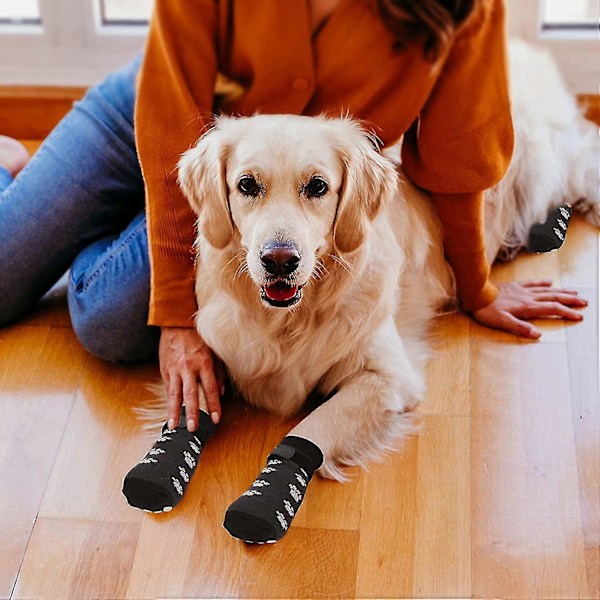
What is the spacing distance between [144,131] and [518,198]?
94 centimetres

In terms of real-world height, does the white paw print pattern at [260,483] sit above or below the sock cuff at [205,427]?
above

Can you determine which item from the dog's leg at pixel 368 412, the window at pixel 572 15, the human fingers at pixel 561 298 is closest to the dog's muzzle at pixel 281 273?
the dog's leg at pixel 368 412

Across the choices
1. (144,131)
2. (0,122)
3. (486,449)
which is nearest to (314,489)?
(486,449)

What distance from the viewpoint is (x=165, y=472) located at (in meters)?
Result: 1.80

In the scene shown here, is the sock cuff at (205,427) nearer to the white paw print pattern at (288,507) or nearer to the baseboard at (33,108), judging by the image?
the white paw print pattern at (288,507)

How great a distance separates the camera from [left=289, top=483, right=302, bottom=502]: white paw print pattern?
1760 millimetres

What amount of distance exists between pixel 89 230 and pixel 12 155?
1.45 ft

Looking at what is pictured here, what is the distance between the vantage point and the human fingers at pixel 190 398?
190 centimetres

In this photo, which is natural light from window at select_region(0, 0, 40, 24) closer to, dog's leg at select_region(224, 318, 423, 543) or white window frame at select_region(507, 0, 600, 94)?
white window frame at select_region(507, 0, 600, 94)

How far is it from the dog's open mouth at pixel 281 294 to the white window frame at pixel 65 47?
1.26 metres

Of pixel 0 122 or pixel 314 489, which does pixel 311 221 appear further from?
pixel 0 122

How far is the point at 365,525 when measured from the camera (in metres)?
1.78

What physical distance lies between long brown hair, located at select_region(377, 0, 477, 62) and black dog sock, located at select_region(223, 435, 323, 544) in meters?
0.76

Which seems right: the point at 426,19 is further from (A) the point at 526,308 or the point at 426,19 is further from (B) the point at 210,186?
(A) the point at 526,308
